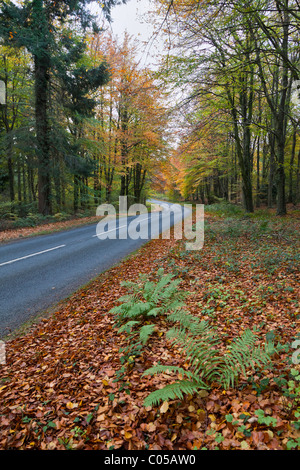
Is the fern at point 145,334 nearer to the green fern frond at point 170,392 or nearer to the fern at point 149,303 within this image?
the fern at point 149,303

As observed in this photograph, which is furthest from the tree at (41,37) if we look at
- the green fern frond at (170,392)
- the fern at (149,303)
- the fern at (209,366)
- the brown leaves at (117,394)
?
the green fern frond at (170,392)

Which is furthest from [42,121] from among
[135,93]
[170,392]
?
[170,392]

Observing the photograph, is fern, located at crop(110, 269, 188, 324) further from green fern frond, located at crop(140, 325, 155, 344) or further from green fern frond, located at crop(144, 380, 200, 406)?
green fern frond, located at crop(144, 380, 200, 406)

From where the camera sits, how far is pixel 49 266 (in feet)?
24.7

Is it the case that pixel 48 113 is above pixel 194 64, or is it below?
above

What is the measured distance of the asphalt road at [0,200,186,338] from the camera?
523 cm

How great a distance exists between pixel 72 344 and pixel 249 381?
278 cm

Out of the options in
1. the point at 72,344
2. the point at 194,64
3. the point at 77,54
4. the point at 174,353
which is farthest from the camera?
the point at 77,54

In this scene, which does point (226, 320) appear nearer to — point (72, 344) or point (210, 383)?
point (210, 383)

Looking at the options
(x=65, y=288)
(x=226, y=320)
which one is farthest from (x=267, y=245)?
(x=65, y=288)

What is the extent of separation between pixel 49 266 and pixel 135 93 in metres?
6.72

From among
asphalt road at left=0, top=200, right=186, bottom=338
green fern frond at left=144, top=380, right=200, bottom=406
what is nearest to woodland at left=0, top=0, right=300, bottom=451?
green fern frond at left=144, top=380, right=200, bottom=406

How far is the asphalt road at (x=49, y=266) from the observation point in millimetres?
5234

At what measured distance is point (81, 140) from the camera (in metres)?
18.4
